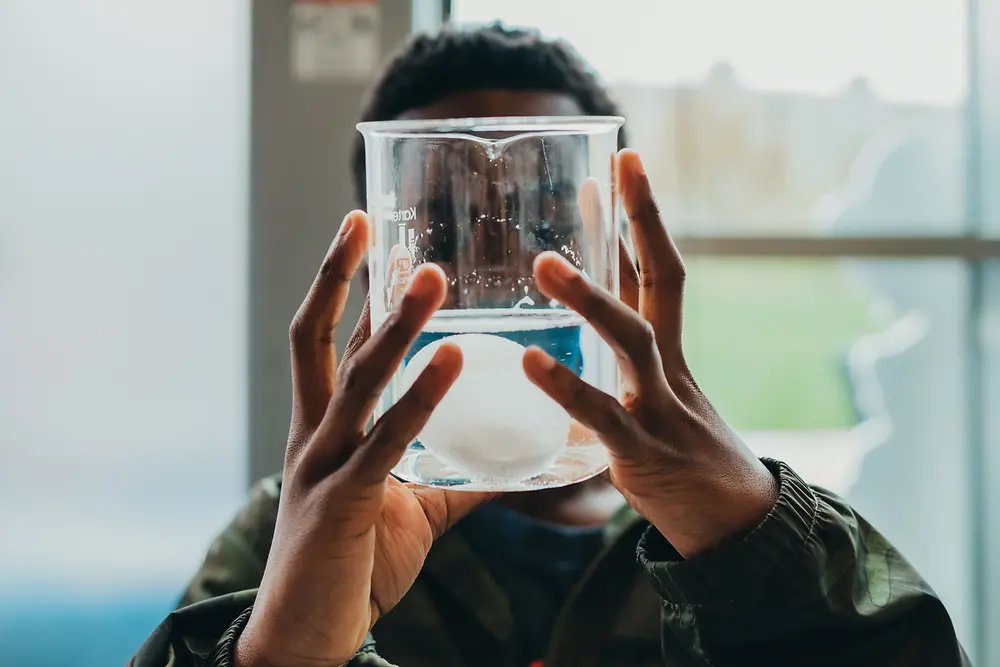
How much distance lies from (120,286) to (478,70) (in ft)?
2.00

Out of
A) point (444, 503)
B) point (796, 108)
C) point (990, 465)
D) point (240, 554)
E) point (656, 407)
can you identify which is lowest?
point (990, 465)

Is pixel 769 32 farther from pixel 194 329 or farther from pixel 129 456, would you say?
pixel 129 456

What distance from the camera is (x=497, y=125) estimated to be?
52 cm

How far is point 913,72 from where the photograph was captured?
1.77 m

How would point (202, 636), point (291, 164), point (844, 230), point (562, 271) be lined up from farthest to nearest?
point (844, 230) < point (291, 164) < point (202, 636) < point (562, 271)

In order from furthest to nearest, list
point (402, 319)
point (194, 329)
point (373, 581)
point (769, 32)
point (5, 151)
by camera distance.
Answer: point (769, 32), point (194, 329), point (5, 151), point (373, 581), point (402, 319)

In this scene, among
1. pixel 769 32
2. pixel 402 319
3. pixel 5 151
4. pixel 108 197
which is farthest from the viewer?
pixel 769 32

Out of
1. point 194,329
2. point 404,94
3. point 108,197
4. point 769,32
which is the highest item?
point 769,32

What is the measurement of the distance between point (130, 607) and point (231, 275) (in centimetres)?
56

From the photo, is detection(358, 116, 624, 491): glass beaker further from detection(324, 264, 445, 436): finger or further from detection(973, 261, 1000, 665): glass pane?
detection(973, 261, 1000, 665): glass pane

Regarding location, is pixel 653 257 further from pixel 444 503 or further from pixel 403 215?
pixel 444 503

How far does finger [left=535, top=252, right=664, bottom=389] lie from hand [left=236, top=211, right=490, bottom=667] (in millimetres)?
66

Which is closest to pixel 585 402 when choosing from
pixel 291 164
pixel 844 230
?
pixel 291 164

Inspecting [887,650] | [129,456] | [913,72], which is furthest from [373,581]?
[913,72]
